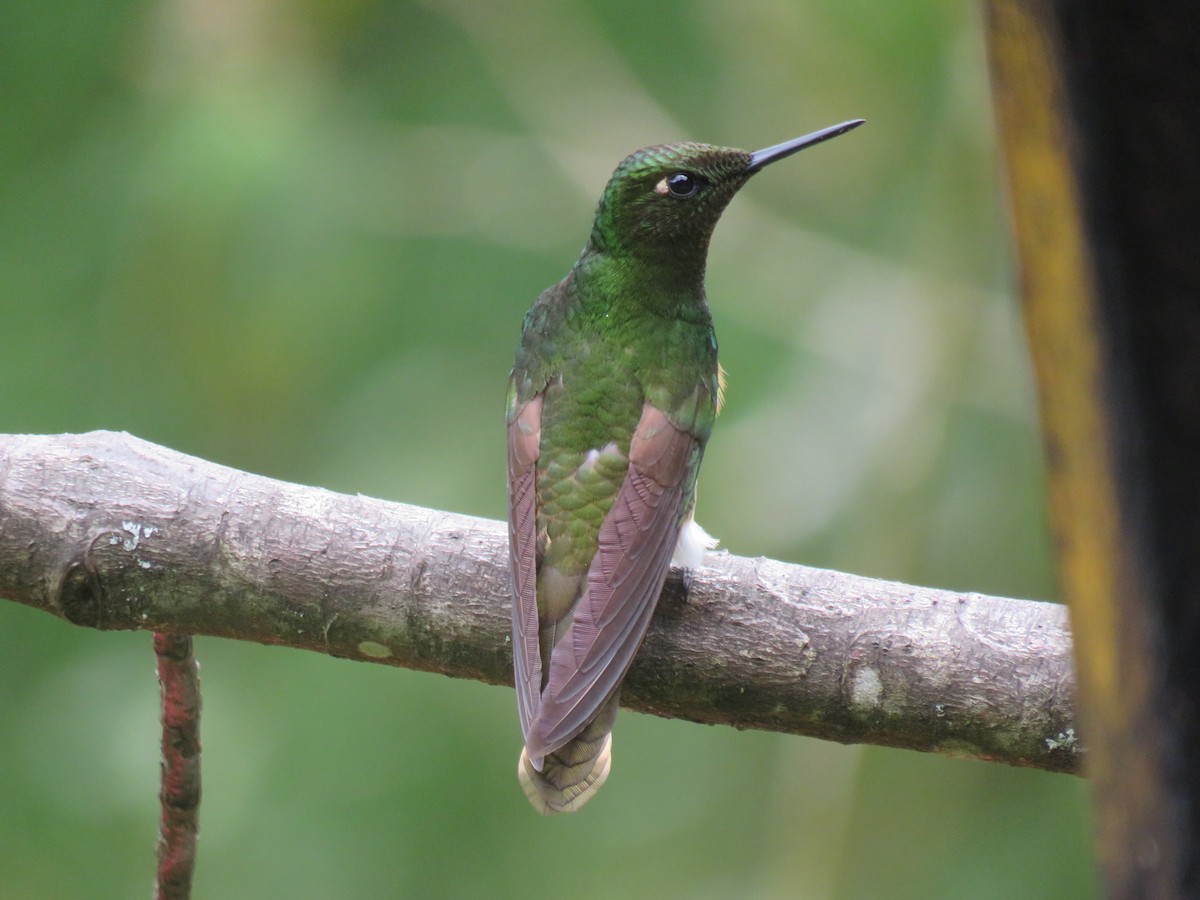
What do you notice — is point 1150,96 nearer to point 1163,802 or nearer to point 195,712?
point 1163,802

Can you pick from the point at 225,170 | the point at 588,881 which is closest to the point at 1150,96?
the point at 588,881

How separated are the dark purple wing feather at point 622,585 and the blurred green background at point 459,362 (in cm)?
153

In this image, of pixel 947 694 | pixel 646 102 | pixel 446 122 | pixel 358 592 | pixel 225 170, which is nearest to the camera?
pixel 947 694

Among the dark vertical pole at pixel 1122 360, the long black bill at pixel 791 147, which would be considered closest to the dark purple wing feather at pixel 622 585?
the long black bill at pixel 791 147

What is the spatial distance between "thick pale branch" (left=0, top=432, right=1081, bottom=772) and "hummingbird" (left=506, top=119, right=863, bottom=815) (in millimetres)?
106

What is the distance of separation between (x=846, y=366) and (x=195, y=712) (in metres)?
2.86

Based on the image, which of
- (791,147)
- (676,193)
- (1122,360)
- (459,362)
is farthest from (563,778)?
(459,362)

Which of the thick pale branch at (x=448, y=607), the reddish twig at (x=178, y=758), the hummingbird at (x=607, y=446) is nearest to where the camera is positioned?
the thick pale branch at (x=448, y=607)

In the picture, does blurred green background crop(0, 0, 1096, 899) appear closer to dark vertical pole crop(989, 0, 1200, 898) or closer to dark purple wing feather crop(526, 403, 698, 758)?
dark purple wing feather crop(526, 403, 698, 758)

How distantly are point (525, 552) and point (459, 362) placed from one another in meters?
3.01

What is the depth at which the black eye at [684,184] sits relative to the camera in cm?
332

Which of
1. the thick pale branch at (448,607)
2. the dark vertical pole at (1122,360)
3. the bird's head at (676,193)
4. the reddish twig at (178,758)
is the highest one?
the bird's head at (676,193)

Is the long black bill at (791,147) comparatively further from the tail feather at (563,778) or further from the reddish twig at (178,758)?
the reddish twig at (178,758)

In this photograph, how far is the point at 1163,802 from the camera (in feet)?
2.20
